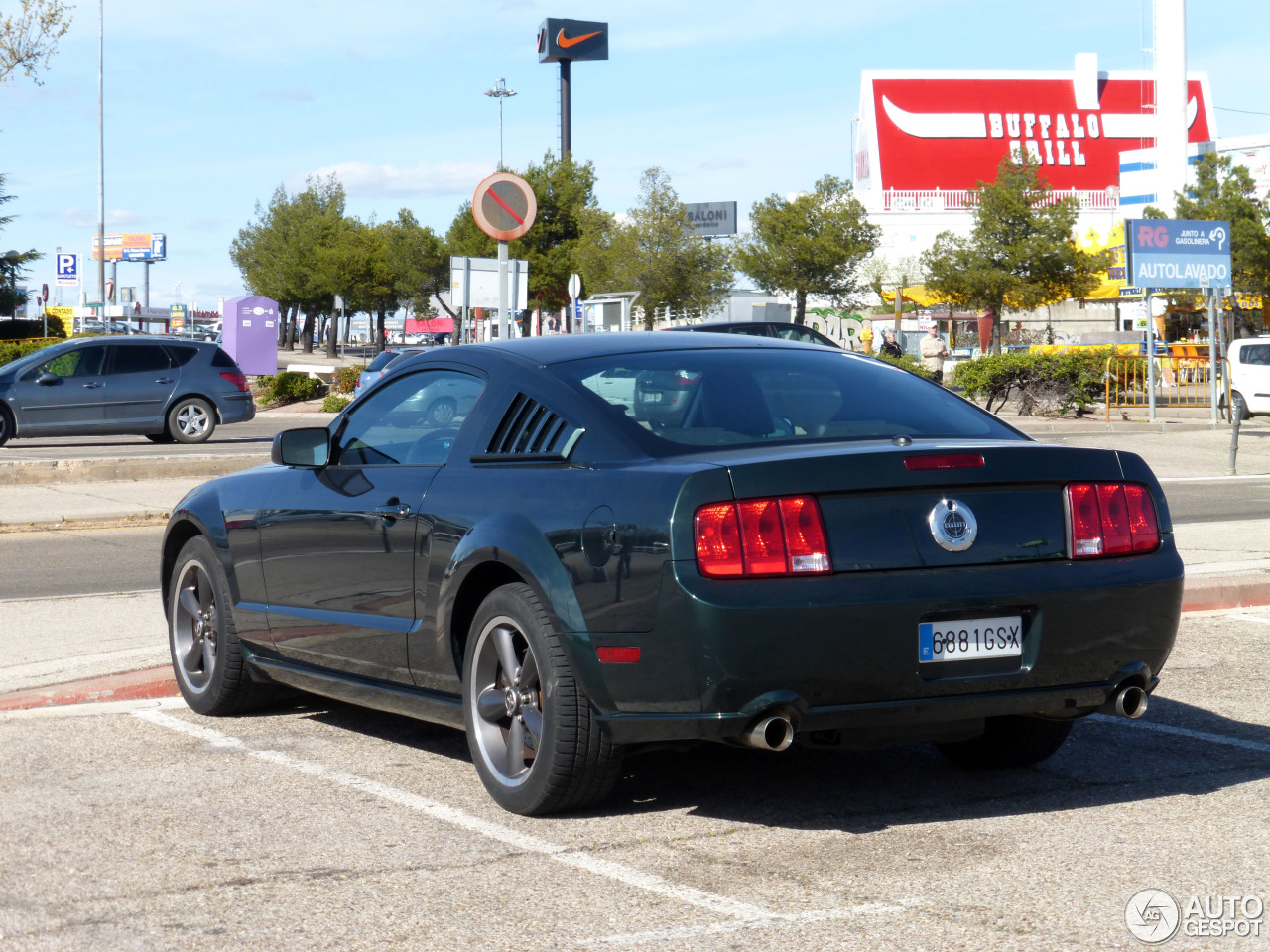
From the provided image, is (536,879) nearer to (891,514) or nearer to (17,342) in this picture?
(891,514)

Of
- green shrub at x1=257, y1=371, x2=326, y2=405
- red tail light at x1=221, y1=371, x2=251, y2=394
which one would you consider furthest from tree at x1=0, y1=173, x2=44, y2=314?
red tail light at x1=221, y1=371, x2=251, y2=394

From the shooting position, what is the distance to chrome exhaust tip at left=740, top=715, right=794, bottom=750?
4.25 metres

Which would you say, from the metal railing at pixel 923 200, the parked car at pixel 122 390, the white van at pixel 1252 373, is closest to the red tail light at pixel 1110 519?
the parked car at pixel 122 390

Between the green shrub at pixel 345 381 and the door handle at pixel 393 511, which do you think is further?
the green shrub at pixel 345 381

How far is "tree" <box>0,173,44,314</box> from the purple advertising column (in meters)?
16.2

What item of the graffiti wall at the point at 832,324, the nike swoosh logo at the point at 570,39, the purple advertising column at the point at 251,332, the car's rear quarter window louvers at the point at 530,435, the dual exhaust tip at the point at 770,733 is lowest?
the dual exhaust tip at the point at 770,733

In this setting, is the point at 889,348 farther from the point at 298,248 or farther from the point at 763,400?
the point at 298,248

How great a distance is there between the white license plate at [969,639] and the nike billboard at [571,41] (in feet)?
282

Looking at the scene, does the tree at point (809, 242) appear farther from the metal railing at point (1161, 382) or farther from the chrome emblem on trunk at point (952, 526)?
the chrome emblem on trunk at point (952, 526)

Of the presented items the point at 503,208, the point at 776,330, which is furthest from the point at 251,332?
the point at 503,208

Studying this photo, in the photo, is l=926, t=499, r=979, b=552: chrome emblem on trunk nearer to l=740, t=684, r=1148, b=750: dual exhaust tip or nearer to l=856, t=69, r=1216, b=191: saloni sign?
l=740, t=684, r=1148, b=750: dual exhaust tip

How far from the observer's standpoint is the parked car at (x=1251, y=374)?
2802 centimetres

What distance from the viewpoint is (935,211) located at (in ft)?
302

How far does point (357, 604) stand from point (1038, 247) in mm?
49659
